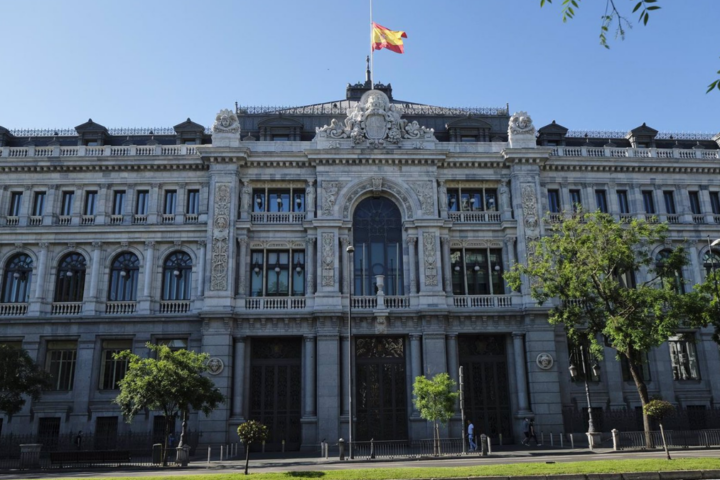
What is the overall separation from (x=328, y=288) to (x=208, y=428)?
438 inches

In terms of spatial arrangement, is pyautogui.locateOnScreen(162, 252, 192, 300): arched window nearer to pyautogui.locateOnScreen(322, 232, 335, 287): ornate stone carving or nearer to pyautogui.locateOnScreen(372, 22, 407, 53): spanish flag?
pyautogui.locateOnScreen(322, 232, 335, 287): ornate stone carving

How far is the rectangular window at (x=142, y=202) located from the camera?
41094mm

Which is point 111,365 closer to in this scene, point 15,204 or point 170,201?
point 170,201

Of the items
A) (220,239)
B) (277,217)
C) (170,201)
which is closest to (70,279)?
(170,201)

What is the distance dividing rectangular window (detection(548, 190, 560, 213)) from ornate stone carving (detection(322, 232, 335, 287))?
15891 millimetres

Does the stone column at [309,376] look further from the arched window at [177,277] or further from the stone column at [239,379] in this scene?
the arched window at [177,277]

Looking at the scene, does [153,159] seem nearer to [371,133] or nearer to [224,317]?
[224,317]

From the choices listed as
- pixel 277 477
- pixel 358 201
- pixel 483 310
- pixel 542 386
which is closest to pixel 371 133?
pixel 358 201

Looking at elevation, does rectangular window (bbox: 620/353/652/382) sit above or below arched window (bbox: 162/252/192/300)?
below

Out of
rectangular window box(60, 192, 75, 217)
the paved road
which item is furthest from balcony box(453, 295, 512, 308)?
rectangular window box(60, 192, 75, 217)

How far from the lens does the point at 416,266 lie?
39.6m

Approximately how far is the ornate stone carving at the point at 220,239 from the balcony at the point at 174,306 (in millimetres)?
2581

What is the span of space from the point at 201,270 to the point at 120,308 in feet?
18.8

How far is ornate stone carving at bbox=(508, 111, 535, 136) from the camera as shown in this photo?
4191 cm
